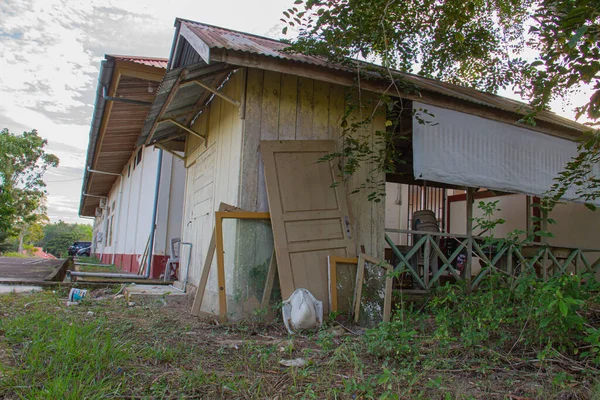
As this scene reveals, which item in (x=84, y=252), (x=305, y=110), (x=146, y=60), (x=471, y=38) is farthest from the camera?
(x=84, y=252)

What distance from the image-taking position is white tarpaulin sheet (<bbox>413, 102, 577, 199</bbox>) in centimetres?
568

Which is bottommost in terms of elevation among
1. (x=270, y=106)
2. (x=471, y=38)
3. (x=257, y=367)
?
(x=257, y=367)

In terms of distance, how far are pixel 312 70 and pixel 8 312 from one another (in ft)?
13.2

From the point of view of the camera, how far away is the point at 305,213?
504 cm

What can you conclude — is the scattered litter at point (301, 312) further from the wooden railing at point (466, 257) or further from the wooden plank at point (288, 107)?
the wooden plank at point (288, 107)

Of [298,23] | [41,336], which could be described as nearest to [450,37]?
[298,23]

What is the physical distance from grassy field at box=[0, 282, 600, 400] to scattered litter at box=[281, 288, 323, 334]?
8.2 inches

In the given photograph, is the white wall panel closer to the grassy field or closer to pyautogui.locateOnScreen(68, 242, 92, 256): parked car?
the grassy field

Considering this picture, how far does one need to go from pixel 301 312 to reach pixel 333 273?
73 centimetres

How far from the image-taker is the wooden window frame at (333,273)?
4.79m

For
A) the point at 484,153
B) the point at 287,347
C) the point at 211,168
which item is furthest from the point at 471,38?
the point at 287,347

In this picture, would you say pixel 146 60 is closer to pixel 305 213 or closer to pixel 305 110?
Result: pixel 305 110

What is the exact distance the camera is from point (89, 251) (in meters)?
30.9

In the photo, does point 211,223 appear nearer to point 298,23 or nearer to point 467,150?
point 298,23
